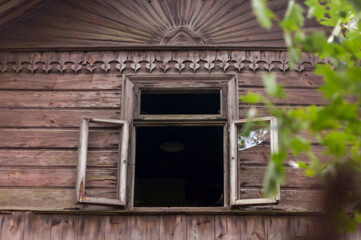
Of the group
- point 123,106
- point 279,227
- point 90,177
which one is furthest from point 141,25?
point 279,227

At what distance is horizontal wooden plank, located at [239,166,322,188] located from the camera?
6570mm

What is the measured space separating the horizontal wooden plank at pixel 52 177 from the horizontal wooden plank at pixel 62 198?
0.05 m

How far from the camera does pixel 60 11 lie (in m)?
7.51

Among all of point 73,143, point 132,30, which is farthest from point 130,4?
point 73,143

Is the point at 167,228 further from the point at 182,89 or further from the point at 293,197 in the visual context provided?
the point at 182,89

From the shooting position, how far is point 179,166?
1220 cm

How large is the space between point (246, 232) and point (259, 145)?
3.13ft

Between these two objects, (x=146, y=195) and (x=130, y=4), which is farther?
(x=146, y=195)

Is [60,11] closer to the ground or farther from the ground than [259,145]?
farther from the ground

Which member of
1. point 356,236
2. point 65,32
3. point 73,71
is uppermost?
point 65,32

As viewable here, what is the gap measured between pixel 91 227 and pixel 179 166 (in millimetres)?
5867

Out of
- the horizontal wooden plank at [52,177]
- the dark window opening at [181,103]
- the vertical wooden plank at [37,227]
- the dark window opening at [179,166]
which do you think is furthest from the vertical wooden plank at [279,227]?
the dark window opening at [179,166]

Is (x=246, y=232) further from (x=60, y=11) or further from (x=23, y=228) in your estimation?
(x=60, y=11)

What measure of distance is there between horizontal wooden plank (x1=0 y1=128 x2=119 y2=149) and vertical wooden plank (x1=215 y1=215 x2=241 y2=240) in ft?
4.47
